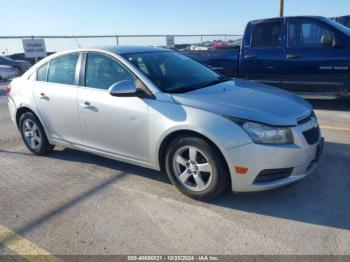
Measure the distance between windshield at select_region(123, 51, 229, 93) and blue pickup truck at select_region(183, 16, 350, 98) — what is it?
337 cm

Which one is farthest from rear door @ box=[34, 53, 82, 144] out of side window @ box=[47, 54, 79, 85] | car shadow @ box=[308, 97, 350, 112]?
car shadow @ box=[308, 97, 350, 112]

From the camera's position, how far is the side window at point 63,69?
15.5 feet

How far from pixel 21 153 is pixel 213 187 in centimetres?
350

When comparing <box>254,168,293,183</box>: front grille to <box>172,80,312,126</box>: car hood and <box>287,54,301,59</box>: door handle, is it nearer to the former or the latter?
<box>172,80,312,126</box>: car hood

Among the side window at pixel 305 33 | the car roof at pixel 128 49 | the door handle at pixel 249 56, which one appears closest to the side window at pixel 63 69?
the car roof at pixel 128 49

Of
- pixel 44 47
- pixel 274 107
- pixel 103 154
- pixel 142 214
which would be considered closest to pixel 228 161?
pixel 274 107

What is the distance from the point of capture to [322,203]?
Answer: 143 inches

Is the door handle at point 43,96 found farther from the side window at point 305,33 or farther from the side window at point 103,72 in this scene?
the side window at point 305,33

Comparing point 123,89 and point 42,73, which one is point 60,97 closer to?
point 42,73

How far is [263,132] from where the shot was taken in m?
3.37

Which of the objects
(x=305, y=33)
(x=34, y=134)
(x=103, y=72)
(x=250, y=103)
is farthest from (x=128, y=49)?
(x=305, y=33)

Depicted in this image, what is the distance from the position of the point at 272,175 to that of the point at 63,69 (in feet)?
10.1

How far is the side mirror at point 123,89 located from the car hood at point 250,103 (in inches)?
18.2

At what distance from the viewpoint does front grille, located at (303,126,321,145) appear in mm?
3585
